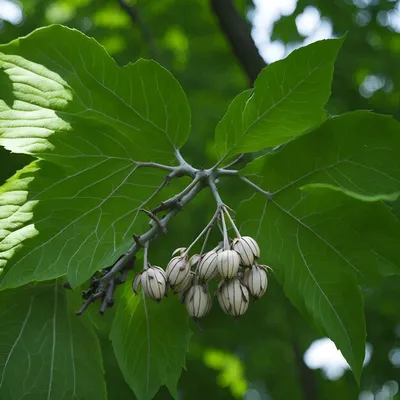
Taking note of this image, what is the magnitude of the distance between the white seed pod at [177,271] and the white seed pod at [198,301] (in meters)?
0.05

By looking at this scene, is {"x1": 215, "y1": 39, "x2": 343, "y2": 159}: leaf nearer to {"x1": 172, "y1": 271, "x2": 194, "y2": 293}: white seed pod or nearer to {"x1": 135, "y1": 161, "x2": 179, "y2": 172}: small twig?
{"x1": 135, "y1": 161, "x2": 179, "y2": 172}: small twig

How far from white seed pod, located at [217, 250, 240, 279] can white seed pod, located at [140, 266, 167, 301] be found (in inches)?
7.7

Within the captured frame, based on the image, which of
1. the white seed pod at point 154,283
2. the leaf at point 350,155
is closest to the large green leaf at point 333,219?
the leaf at point 350,155

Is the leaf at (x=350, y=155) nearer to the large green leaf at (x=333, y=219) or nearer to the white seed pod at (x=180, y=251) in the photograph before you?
the large green leaf at (x=333, y=219)

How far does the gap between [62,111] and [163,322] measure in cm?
78

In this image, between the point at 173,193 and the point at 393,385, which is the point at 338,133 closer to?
the point at 173,193

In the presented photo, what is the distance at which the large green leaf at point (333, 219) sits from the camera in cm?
194

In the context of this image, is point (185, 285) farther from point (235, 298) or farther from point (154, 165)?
point (154, 165)

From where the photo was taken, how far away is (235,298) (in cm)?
185

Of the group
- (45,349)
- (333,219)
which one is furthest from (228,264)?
(45,349)

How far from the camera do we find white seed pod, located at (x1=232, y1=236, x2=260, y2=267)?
6.08 feet

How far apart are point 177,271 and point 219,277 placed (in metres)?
0.12

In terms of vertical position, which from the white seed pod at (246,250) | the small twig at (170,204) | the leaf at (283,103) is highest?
the leaf at (283,103)

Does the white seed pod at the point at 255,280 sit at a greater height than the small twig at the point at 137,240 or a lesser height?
lesser
